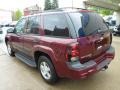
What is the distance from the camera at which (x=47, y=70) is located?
A: 4.35 meters

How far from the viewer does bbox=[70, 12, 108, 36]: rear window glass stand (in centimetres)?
356

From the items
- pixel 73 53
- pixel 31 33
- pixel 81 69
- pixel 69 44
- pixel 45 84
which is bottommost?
pixel 45 84

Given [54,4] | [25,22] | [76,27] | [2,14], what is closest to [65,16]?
[76,27]

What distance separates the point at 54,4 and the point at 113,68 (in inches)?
1669

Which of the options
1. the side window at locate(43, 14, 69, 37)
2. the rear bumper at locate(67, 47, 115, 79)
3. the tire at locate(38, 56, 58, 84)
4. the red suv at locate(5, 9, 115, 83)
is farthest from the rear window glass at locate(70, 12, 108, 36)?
the tire at locate(38, 56, 58, 84)

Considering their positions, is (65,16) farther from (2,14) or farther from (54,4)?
(2,14)

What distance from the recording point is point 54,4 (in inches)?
1811

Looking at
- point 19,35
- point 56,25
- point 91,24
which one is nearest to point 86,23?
point 91,24

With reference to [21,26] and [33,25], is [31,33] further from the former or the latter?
[21,26]

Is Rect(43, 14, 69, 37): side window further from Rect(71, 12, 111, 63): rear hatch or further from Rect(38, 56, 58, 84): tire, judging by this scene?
Rect(38, 56, 58, 84): tire

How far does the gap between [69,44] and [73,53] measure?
0.66ft

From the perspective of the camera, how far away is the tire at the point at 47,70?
4.11m

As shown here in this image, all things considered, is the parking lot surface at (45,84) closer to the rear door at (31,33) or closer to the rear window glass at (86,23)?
the rear door at (31,33)

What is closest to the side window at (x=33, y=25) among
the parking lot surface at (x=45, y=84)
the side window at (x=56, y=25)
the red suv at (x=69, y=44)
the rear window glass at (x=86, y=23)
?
the red suv at (x=69, y=44)
